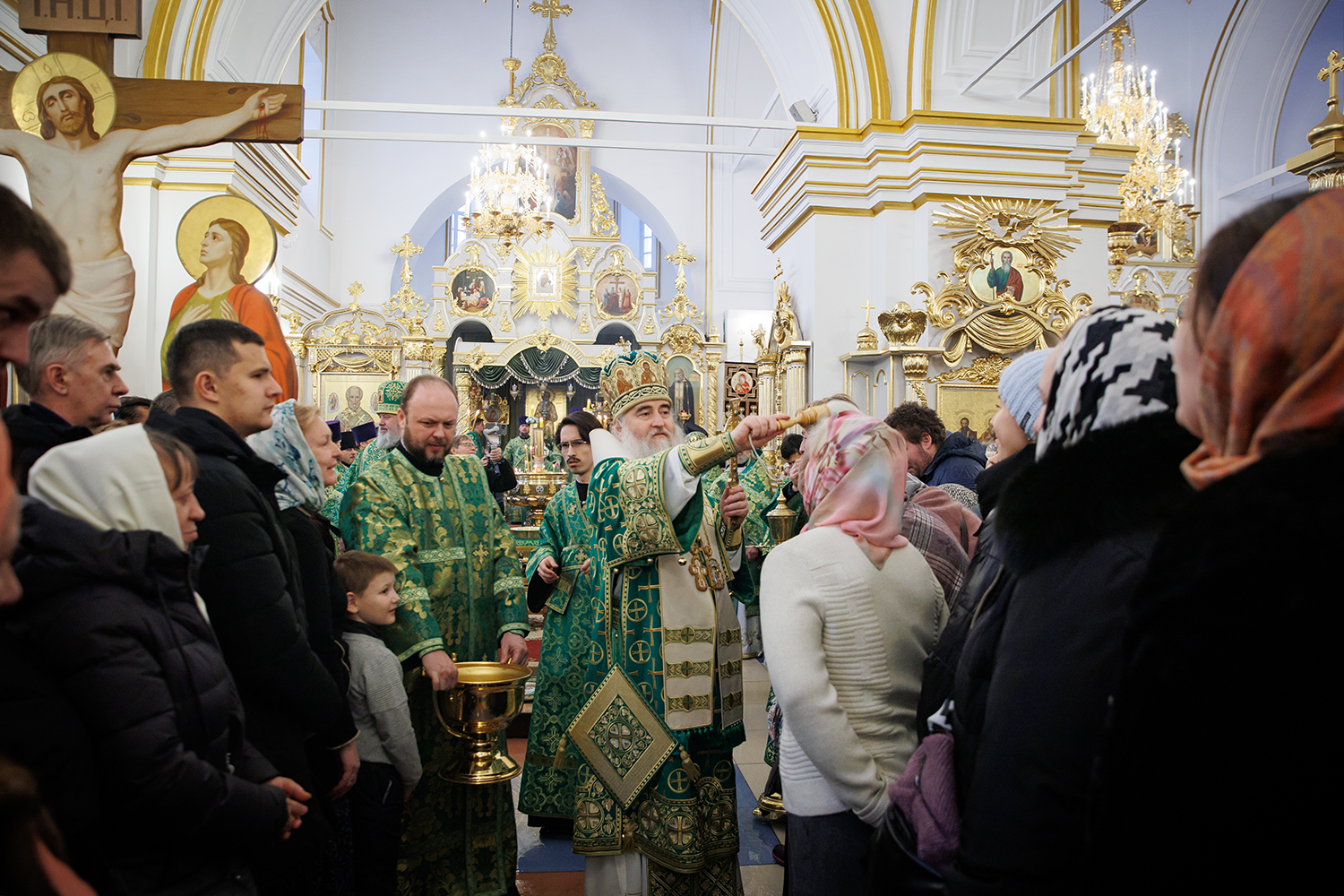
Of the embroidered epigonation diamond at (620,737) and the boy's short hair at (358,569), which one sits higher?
the boy's short hair at (358,569)

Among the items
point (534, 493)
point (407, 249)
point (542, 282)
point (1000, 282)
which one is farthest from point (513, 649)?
point (407, 249)

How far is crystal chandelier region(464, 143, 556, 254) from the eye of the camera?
45.6ft

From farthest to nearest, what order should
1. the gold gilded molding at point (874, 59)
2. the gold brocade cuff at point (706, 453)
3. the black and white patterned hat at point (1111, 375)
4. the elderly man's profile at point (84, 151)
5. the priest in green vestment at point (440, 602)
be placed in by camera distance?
the gold gilded molding at point (874, 59), the elderly man's profile at point (84, 151), the priest in green vestment at point (440, 602), the gold brocade cuff at point (706, 453), the black and white patterned hat at point (1111, 375)

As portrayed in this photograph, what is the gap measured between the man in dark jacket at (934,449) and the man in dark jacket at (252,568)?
269cm

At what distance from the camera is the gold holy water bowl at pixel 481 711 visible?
2.72 m

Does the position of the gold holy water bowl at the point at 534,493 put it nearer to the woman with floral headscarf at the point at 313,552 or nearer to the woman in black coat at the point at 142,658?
the woman with floral headscarf at the point at 313,552

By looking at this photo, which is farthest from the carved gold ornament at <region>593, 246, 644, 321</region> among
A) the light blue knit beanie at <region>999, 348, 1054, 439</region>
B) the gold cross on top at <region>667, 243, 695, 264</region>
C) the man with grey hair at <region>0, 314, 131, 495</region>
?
the light blue knit beanie at <region>999, 348, 1054, 439</region>

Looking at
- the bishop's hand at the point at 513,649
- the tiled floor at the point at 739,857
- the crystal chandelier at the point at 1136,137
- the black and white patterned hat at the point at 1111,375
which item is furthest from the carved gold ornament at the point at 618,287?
the black and white patterned hat at the point at 1111,375

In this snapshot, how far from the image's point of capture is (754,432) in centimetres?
261

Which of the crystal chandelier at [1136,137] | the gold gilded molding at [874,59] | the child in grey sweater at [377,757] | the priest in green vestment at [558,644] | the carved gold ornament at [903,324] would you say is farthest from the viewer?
the crystal chandelier at [1136,137]

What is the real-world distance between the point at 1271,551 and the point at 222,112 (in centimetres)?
471

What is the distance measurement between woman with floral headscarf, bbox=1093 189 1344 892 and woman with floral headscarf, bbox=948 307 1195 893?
8.4 inches

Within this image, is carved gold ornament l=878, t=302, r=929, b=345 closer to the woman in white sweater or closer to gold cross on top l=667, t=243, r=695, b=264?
the woman in white sweater

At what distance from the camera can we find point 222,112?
4.07m
